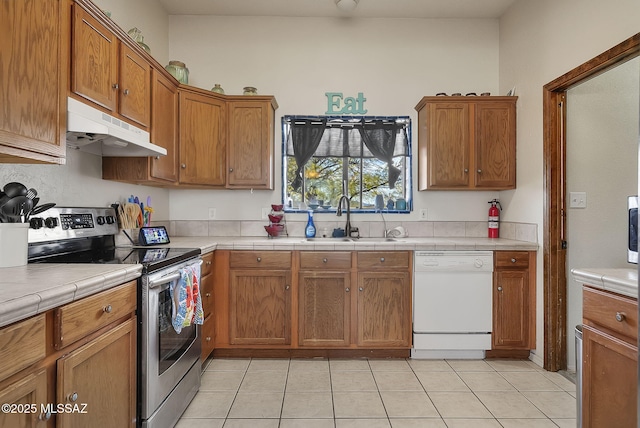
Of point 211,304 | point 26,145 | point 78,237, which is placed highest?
point 26,145

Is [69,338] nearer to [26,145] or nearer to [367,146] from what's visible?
[26,145]

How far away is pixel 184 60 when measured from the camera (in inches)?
138

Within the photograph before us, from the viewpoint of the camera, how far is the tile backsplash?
11.4 ft

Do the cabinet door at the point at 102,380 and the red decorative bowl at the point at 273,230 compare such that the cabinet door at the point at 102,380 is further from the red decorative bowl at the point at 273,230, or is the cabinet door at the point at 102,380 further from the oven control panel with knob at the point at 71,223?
the red decorative bowl at the point at 273,230

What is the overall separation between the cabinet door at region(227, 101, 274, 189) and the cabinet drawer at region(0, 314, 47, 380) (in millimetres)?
2213

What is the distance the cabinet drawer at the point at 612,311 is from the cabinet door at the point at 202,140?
2.65m

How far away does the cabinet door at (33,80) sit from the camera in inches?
50.6

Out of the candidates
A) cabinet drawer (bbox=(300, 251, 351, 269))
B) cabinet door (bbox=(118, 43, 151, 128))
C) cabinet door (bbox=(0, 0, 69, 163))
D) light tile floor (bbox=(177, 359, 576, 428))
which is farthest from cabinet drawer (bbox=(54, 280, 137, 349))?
cabinet drawer (bbox=(300, 251, 351, 269))

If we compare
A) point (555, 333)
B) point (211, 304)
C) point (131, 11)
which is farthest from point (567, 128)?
point (131, 11)

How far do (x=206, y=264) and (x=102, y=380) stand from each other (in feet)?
4.27

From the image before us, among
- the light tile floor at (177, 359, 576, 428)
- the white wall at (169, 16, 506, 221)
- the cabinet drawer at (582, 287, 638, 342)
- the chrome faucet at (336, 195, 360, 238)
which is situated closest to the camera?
the cabinet drawer at (582, 287, 638, 342)

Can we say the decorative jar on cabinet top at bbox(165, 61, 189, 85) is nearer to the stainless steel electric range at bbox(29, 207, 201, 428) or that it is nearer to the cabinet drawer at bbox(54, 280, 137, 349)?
the stainless steel electric range at bbox(29, 207, 201, 428)

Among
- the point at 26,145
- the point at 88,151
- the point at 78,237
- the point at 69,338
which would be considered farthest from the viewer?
the point at 88,151

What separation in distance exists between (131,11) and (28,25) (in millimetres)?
1692
